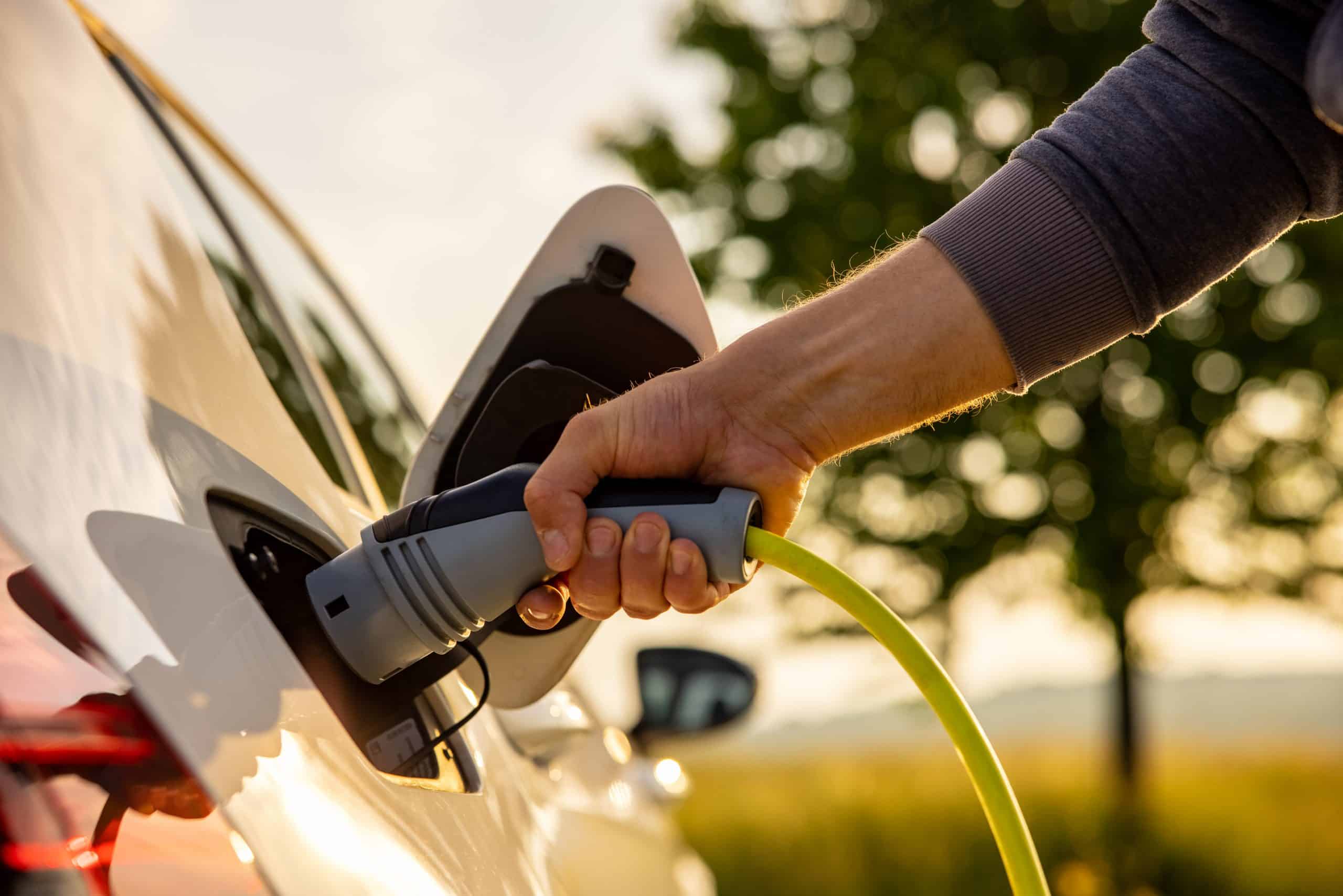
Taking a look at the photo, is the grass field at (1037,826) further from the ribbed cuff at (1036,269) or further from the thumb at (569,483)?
the thumb at (569,483)

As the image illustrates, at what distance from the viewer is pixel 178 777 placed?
0.79 m

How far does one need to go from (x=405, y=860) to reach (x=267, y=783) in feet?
0.62

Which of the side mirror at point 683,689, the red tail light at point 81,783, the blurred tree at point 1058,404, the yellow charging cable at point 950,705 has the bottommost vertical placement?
the blurred tree at point 1058,404

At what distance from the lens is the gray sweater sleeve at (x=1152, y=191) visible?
5.37 feet

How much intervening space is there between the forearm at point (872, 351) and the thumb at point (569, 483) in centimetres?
26

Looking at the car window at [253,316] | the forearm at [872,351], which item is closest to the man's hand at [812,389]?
the forearm at [872,351]

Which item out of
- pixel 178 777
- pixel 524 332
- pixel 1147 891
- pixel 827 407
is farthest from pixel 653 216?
pixel 1147 891

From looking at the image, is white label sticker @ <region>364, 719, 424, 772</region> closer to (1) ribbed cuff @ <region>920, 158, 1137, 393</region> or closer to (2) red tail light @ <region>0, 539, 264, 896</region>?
(2) red tail light @ <region>0, 539, 264, 896</region>

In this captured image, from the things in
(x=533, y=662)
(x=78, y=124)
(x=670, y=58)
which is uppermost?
(x=78, y=124)

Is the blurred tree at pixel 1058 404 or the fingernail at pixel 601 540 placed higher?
the fingernail at pixel 601 540

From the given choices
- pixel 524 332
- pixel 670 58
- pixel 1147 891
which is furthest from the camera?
pixel 670 58

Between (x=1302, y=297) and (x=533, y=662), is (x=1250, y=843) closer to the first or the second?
(x=1302, y=297)

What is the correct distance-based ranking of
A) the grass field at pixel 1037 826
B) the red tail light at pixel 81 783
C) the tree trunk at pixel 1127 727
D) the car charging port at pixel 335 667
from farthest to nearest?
the tree trunk at pixel 1127 727
the grass field at pixel 1037 826
the car charging port at pixel 335 667
the red tail light at pixel 81 783

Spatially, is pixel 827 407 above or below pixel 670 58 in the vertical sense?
above
